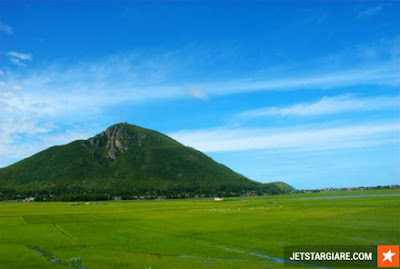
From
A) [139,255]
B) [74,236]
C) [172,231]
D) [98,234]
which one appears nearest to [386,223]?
[172,231]

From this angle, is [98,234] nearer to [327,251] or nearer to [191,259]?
[191,259]

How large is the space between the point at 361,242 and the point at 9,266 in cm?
3648

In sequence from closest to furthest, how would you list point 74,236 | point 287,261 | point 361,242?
point 287,261 → point 361,242 → point 74,236

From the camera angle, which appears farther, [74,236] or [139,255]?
[74,236]

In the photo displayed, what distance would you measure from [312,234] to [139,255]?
73.2 feet

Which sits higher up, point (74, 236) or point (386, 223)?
point (386, 223)

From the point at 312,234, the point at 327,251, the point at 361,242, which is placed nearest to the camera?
the point at 327,251

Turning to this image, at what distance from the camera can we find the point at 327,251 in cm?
3189

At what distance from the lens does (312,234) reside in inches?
1610

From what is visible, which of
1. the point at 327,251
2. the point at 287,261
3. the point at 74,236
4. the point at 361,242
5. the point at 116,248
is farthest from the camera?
the point at 74,236

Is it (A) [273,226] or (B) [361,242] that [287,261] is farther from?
(A) [273,226]

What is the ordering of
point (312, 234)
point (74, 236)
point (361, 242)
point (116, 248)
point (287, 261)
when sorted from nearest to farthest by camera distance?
point (287, 261), point (361, 242), point (116, 248), point (312, 234), point (74, 236)

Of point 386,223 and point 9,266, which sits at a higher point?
point 386,223

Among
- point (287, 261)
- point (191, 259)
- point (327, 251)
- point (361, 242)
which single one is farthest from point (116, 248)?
point (361, 242)
